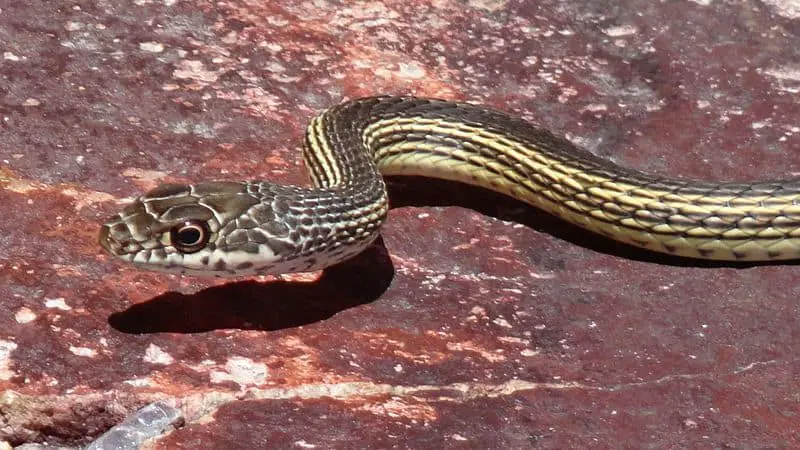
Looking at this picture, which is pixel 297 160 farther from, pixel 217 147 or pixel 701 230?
pixel 701 230

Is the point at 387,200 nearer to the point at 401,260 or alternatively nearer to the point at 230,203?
the point at 401,260

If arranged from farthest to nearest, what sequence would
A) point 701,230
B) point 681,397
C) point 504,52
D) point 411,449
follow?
point 504,52, point 701,230, point 681,397, point 411,449

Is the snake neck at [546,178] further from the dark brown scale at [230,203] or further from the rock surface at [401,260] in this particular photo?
the dark brown scale at [230,203]

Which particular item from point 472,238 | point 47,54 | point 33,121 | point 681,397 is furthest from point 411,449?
point 47,54

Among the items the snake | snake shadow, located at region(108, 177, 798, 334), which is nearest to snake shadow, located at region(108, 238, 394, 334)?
snake shadow, located at region(108, 177, 798, 334)

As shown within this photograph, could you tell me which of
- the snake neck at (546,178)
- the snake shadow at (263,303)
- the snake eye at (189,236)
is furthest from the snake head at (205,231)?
the snake neck at (546,178)

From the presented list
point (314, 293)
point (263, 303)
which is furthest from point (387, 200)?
point (263, 303)

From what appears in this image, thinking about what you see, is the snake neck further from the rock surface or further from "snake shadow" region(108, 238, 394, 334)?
"snake shadow" region(108, 238, 394, 334)
